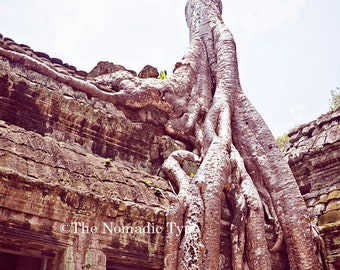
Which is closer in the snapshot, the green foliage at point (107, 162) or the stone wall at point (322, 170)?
the green foliage at point (107, 162)

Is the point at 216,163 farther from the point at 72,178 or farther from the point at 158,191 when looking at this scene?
the point at 72,178

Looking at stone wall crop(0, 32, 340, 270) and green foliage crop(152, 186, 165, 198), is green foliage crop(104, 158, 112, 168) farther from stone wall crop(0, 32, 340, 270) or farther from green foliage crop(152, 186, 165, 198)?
green foliage crop(152, 186, 165, 198)

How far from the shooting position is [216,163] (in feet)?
17.8

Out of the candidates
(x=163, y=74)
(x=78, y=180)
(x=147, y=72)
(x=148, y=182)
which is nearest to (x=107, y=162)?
(x=148, y=182)

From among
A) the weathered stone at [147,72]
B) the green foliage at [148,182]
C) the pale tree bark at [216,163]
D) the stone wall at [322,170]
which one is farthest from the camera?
the weathered stone at [147,72]

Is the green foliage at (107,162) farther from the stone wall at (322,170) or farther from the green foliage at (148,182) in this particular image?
the stone wall at (322,170)

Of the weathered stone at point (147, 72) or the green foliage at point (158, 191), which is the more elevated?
the weathered stone at point (147, 72)

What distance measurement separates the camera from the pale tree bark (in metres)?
4.73

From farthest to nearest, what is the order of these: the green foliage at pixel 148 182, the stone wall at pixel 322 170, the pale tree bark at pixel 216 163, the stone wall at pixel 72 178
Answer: the stone wall at pixel 322 170
the green foliage at pixel 148 182
the pale tree bark at pixel 216 163
the stone wall at pixel 72 178

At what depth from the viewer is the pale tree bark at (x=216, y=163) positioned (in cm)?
473

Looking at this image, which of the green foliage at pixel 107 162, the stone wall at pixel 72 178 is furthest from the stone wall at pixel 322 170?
the green foliage at pixel 107 162

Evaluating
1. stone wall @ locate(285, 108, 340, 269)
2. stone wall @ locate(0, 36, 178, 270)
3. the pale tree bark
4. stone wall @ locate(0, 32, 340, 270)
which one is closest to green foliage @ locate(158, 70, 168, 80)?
the pale tree bark

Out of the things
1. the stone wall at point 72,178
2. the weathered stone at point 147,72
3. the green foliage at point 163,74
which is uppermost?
the green foliage at point 163,74

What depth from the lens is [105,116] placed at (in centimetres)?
535
